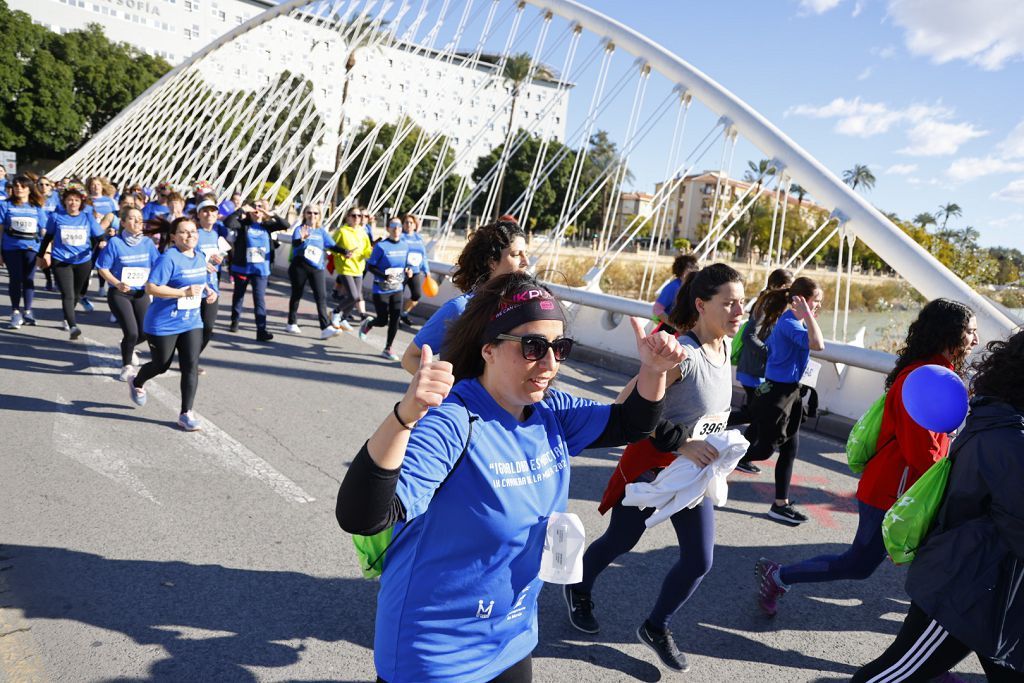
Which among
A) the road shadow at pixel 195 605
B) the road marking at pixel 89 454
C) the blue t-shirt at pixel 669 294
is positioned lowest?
the road shadow at pixel 195 605

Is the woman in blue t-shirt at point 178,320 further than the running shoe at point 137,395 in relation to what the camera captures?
No

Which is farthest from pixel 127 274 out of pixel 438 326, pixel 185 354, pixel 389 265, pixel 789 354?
pixel 789 354

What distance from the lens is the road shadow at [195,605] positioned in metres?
3.00

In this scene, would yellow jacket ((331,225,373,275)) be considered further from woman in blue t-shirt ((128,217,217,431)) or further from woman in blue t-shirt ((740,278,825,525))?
woman in blue t-shirt ((740,278,825,525))

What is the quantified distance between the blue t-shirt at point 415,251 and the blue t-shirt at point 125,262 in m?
3.51

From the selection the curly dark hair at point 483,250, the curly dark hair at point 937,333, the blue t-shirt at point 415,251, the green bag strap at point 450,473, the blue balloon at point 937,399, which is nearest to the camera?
the green bag strap at point 450,473

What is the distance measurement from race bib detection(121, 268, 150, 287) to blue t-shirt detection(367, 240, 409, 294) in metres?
2.91

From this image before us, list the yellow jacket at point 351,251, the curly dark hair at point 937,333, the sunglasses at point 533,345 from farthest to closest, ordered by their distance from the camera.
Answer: the yellow jacket at point 351,251 < the curly dark hair at point 937,333 < the sunglasses at point 533,345

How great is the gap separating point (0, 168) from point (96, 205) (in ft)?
8.98

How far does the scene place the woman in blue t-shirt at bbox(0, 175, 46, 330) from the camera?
30.9ft

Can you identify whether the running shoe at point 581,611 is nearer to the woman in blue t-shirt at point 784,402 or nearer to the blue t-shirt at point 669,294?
the woman in blue t-shirt at point 784,402

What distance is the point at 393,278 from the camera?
943cm

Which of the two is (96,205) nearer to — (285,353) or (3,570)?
(285,353)

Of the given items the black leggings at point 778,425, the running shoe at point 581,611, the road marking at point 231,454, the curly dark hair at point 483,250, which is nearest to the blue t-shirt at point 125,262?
the road marking at point 231,454
